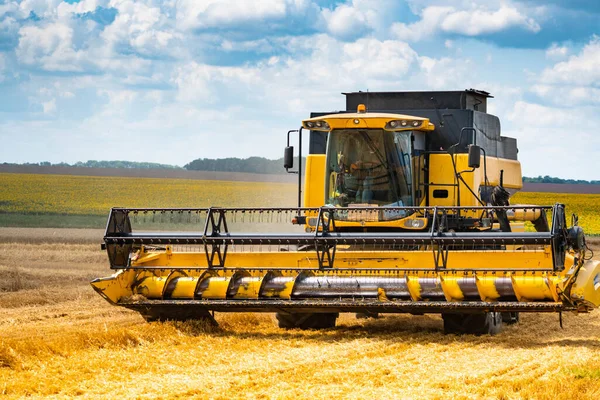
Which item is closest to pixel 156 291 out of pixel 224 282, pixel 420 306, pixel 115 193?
pixel 224 282

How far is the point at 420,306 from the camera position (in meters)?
9.64

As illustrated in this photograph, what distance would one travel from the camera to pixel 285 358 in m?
8.72

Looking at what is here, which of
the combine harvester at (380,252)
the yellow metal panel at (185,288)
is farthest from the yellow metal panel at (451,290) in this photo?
the yellow metal panel at (185,288)

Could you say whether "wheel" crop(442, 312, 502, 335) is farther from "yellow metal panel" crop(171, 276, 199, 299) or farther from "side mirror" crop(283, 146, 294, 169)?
"side mirror" crop(283, 146, 294, 169)

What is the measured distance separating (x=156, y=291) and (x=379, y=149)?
320cm

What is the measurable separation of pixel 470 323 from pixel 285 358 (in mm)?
2297

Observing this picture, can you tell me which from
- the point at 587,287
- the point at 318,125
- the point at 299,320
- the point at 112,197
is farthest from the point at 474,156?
the point at 112,197

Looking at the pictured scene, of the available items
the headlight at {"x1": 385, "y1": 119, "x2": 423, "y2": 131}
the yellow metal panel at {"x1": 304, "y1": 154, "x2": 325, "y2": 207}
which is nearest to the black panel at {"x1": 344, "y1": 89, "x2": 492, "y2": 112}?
the yellow metal panel at {"x1": 304, "y1": 154, "x2": 325, "y2": 207}

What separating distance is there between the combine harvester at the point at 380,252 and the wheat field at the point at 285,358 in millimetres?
358

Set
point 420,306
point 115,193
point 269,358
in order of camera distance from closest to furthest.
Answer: point 269,358 → point 420,306 → point 115,193

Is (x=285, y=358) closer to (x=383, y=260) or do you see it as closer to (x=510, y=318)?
(x=383, y=260)

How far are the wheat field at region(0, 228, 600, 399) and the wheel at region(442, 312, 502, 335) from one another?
142 mm

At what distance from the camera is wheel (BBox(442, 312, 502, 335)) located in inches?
397

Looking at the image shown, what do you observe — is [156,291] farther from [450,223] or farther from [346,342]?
[450,223]
